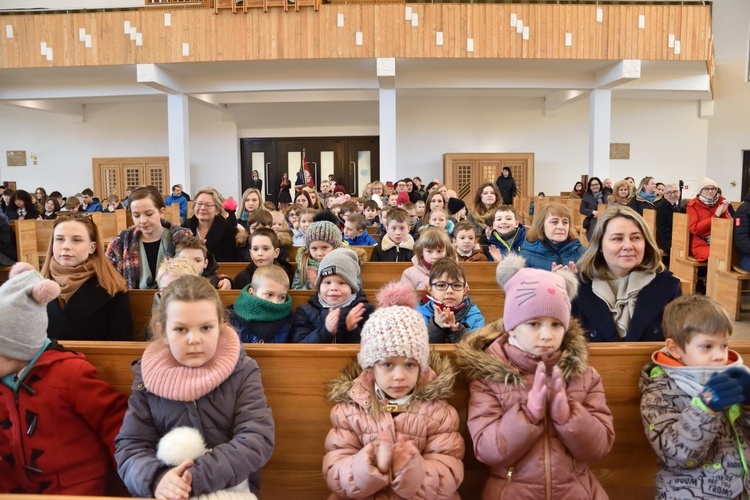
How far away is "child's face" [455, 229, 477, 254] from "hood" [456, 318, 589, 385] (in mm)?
2631

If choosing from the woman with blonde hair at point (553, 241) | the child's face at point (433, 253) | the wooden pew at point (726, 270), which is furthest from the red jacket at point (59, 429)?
the wooden pew at point (726, 270)

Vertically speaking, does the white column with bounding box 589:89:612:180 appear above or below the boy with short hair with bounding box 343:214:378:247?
above

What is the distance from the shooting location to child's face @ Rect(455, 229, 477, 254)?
15.3ft

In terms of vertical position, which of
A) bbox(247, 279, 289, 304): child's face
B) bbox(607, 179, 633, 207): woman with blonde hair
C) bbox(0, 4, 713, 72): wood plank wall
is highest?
bbox(0, 4, 713, 72): wood plank wall

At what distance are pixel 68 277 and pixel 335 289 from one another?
1.26 meters

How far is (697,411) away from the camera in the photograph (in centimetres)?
175

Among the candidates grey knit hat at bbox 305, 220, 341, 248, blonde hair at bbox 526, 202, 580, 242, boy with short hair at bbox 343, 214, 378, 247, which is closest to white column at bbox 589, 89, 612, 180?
boy with short hair at bbox 343, 214, 378, 247

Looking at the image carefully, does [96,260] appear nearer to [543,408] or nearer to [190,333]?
[190,333]

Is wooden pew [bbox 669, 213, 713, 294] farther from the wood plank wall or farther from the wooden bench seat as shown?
the wood plank wall

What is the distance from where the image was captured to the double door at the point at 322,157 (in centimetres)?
1689

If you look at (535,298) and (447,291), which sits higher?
(535,298)

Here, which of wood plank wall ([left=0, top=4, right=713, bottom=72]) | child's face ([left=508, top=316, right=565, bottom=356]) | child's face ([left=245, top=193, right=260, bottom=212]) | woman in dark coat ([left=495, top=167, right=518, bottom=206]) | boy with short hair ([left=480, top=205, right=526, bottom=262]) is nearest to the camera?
child's face ([left=508, top=316, right=565, bottom=356])

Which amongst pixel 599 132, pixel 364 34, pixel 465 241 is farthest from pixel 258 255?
pixel 599 132

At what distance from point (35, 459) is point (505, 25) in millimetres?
11279
